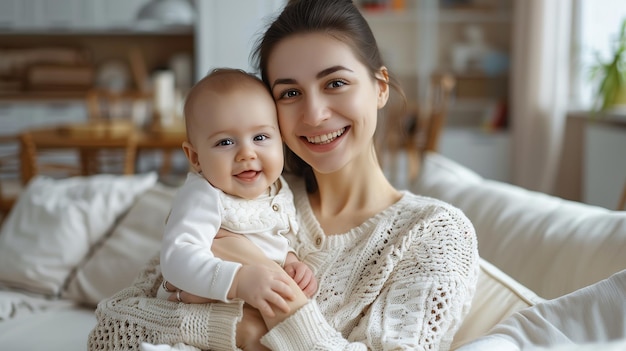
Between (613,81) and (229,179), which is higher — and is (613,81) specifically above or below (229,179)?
below

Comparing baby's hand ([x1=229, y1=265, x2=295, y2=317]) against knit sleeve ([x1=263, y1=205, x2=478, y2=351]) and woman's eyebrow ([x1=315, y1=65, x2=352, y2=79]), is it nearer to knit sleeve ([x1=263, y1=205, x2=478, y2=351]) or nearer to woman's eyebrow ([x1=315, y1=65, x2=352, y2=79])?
knit sleeve ([x1=263, y1=205, x2=478, y2=351])

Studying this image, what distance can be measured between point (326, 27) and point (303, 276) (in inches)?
17.5

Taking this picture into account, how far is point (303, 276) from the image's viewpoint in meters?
1.21

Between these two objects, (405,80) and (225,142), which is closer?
(225,142)

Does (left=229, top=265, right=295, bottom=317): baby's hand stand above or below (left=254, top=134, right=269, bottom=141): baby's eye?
below

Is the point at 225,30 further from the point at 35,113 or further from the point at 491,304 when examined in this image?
the point at 491,304

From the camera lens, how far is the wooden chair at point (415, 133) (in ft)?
17.1

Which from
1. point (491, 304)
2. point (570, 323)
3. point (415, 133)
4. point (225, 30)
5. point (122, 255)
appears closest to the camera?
point (570, 323)

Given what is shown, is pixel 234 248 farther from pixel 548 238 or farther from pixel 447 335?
pixel 548 238

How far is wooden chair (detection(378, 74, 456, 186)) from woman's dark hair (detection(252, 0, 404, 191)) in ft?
12.6

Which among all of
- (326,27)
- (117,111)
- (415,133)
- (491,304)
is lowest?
(415,133)

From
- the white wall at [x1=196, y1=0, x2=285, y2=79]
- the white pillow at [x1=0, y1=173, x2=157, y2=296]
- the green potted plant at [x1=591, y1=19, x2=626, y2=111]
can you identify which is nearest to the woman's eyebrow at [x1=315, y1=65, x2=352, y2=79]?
the white pillow at [x1=0, y1=173, x2=157, y2=296]

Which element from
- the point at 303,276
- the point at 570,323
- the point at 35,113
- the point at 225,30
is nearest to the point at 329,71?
the point at 303,276

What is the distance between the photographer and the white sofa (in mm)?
1445
